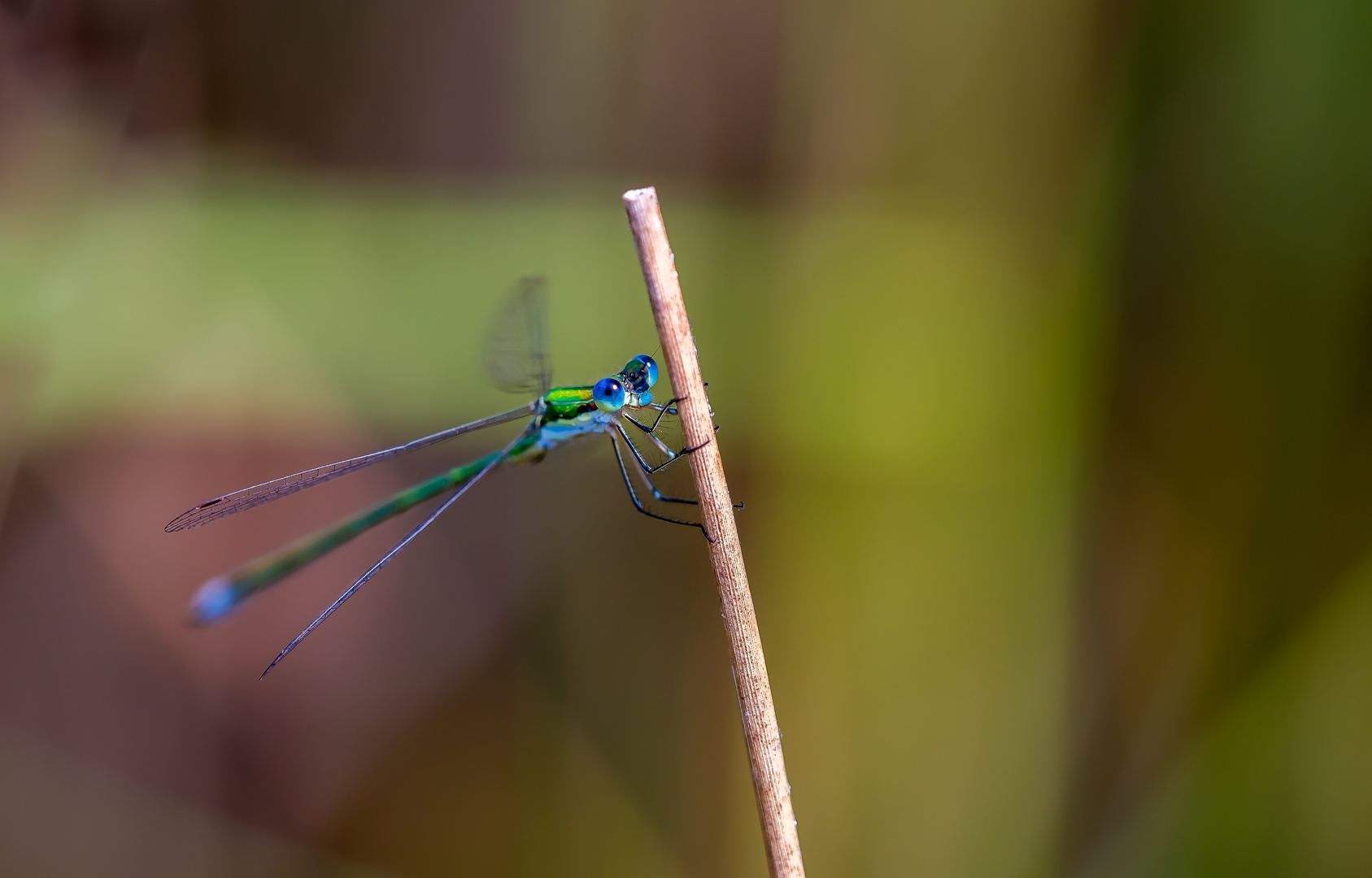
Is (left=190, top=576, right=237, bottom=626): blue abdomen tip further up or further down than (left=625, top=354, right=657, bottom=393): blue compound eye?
further down

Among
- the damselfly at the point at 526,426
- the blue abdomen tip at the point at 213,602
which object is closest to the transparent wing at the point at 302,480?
the damselfly at the point at 526,426

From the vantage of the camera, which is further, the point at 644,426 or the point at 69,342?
the point at 69,342

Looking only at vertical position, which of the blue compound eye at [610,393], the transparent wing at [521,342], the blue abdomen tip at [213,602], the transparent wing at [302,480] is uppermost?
the transparent wing at [521,342]

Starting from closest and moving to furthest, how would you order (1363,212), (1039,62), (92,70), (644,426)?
(1363,212) < (644,426) < (1039,62) < (92,70)

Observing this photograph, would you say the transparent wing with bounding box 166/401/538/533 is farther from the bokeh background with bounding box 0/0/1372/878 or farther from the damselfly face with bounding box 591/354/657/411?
the damselfly face with bounding box 591/354/657/411

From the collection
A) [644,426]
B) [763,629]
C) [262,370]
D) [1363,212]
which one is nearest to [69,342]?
[262,370]

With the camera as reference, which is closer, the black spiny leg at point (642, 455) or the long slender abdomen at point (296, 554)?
the long slender abdomen at point (296, 554)

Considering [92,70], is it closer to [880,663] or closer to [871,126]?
[871,126]

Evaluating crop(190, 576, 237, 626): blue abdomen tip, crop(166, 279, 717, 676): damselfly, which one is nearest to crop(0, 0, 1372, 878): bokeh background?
crop(166, 279, 717, 676): damselfly

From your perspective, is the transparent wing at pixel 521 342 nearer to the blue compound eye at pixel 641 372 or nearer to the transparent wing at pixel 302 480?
the transparent wing at pixel 302 480
